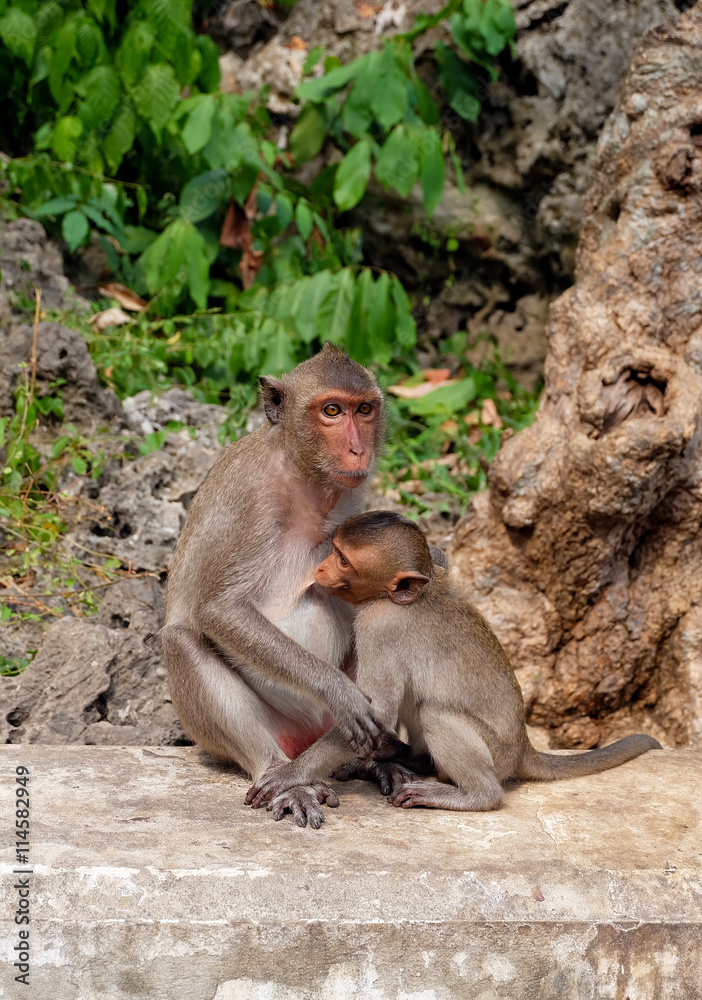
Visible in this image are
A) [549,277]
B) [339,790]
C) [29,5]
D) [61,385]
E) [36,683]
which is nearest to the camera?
[339,790]

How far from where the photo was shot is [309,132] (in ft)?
26.9

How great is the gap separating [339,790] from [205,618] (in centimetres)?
77

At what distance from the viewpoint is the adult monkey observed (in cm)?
368

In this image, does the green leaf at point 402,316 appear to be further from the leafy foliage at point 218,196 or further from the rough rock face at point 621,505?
the rough rock face at point 621,505

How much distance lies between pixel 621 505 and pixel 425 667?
57.0 inches

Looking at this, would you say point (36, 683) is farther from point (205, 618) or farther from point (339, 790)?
point (339, 790)

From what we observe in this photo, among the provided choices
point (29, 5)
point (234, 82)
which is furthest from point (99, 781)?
point (234, 82)

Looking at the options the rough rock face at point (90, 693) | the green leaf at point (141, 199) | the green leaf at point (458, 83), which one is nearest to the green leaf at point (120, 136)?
the green leaf at point (141, 199)

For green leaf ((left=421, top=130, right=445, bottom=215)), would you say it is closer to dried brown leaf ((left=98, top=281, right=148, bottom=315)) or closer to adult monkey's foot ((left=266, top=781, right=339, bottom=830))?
dried brown leaf ((left=98, top=281, right=148, bottom=315))

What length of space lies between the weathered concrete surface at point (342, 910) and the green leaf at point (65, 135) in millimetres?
5123

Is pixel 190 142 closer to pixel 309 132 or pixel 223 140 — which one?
pixel 223 140

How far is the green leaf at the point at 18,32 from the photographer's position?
7.27 meters

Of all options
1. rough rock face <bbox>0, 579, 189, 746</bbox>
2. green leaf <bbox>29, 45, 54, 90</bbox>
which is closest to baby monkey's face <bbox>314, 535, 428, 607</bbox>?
rough rock face <bbox>0, 579, 189, 746</bbox>

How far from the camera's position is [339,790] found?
12.4 feet
